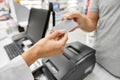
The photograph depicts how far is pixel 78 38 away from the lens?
1439mm

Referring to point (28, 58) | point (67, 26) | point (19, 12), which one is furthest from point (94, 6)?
point (19, 12)

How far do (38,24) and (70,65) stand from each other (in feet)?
1.99

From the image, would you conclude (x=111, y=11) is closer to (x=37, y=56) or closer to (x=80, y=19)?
(x=80, y=19)

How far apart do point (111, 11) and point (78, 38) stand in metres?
0.67

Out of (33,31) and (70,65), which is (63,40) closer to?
(70,65)

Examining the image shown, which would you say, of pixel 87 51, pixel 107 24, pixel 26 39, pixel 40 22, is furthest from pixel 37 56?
pixel 26 39

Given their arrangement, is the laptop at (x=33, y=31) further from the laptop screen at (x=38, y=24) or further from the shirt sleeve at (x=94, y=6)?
the shirt sleeve at (x=94, y=6)

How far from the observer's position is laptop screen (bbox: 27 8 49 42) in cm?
111

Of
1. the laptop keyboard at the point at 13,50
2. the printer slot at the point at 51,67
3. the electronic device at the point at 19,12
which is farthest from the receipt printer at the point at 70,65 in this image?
the electronic device at the point at 19,12

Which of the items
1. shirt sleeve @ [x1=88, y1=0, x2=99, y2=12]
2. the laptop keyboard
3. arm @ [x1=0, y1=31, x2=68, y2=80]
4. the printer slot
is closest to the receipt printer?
the printer slot

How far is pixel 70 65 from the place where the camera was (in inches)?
29.0

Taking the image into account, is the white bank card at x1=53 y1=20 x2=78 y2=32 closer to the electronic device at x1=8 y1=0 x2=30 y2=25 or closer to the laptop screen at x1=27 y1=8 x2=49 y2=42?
the laptop screen at x1=27 y1=8 x2=49 y2=42

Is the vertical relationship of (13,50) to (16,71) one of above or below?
below

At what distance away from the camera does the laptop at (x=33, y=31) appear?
112 centimetres
